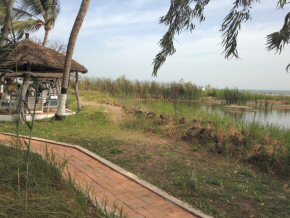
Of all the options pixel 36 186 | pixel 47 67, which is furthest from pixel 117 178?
pixel 47 67

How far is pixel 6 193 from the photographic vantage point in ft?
13.0

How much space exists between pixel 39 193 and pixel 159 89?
26768 millimetres

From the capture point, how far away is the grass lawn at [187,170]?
486 centimetres

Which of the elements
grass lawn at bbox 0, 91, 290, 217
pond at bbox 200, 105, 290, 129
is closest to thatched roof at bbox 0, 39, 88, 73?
grass lawn at bbox 0, 91, 290, 217

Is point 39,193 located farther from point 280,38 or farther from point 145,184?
point 280,38

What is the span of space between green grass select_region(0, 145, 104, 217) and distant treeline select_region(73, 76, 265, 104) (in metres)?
23.6

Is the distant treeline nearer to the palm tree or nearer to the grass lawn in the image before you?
the palm tree

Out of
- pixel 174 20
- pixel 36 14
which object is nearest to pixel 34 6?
pixel 36 14

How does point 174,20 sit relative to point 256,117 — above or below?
above

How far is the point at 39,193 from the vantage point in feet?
13.1

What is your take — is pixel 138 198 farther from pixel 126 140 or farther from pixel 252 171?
pixel 126 140

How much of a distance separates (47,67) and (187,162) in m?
7.87

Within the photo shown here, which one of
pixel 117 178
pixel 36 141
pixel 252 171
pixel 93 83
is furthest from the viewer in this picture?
pixel 93 83

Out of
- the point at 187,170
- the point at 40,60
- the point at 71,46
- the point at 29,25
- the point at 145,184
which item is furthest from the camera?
the point at 29,25
